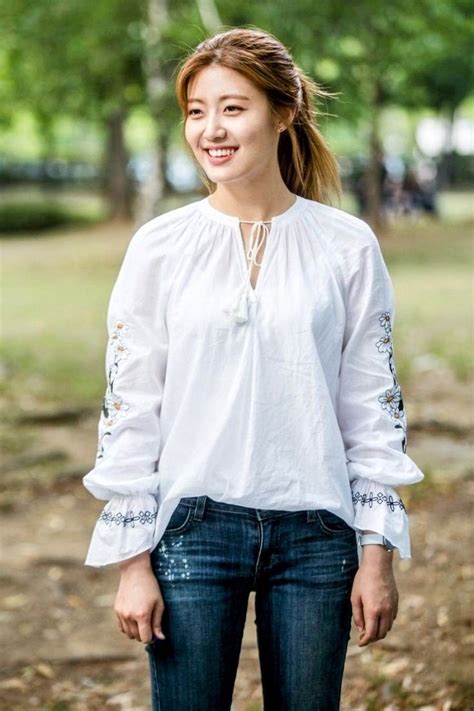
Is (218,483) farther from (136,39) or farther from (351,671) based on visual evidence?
(136,39)

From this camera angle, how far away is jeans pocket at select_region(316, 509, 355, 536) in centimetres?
204

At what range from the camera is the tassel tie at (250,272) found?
1994 mm

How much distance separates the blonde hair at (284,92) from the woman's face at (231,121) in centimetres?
2

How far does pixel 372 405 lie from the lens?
2104 mm

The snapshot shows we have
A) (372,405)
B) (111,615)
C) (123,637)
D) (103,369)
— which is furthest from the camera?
(103,369)

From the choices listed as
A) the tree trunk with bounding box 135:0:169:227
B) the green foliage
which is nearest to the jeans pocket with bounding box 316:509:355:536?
the tree trunk with bounding box 135:0:169:227

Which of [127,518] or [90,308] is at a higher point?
[127,518]

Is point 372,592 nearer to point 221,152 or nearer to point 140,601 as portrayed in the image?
point 140,601

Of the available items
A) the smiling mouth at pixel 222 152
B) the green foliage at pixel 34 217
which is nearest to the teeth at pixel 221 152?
the smiling mouth at pixel 222 152

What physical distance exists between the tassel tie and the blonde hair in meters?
0.18

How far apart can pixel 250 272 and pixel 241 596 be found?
579mm

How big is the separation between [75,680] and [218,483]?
2.25 m

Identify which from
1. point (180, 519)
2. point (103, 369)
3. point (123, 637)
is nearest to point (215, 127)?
point (180, 519)

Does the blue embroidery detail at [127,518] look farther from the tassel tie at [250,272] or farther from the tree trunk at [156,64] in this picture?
the tree trunk at [156,64]
